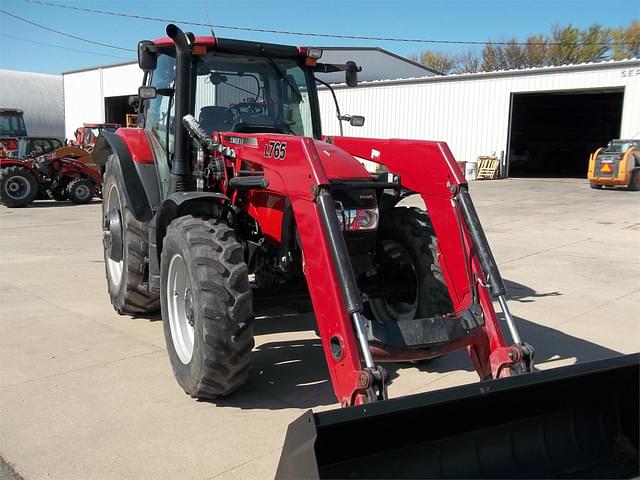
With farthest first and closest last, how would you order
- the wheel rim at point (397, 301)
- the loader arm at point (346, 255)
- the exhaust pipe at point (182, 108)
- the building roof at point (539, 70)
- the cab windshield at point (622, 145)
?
1. the building roof at point (539, 70)
2. the cab windshield at point (622, 145)
3. the wheel rim at point (397, 301)
4. the exhaust pipe at point (182, 108)
5. the loader arm at point (346, 255)

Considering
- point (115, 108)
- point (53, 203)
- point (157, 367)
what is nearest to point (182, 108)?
point (157, 367)

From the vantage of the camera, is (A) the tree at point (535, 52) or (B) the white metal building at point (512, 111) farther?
(A) the tree at point (535, 52)

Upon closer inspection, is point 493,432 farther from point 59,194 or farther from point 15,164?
point 59,194

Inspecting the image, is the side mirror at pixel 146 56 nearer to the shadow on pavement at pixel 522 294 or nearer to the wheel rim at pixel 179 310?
the wheel rim at pixel 179 310

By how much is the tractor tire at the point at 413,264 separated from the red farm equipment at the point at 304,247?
13mm

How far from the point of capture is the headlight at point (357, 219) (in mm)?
3754

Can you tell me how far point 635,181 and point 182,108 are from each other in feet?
64.1

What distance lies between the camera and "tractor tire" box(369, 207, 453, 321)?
4.02 meters

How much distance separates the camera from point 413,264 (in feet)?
13.9

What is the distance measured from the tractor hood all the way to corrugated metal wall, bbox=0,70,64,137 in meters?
46.6

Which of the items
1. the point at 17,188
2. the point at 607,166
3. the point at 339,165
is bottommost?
the point at 17,188

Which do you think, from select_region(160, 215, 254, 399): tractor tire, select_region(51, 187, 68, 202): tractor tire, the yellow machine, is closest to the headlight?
select_region(160, 215, 254, 399): tractor tire

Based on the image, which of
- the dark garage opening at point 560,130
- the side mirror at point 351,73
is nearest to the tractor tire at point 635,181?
the dark garage opening at point 560,130

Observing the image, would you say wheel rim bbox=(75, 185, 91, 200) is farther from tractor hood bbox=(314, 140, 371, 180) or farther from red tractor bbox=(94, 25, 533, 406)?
tractor hood bbox=(314, 140, 371, 180)
